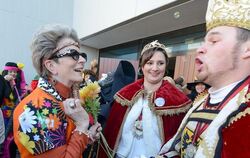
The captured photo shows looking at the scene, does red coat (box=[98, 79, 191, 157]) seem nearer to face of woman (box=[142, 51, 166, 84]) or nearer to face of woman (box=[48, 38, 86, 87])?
face of woman (box=[142, 51, 166, 84])

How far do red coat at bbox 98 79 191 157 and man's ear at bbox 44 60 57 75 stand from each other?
708 mm

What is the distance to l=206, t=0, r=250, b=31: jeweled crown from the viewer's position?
1.08 meters

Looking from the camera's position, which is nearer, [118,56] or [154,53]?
[154,53]

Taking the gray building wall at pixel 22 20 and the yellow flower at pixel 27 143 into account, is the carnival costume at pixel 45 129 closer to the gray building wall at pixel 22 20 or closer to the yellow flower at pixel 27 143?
the yellow flower at pixel 27 143

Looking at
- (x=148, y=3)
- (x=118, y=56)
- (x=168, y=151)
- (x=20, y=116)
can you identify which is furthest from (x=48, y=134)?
(x=118, y=56)

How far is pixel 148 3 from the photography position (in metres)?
4.12

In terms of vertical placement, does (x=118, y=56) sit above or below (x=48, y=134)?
above

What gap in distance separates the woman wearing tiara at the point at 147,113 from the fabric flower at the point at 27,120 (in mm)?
838

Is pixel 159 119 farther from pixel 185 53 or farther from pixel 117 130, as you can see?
pixel 185 53

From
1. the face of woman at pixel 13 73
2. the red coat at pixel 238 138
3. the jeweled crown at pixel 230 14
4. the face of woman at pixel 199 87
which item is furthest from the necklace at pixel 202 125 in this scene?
the face of woman at pixel 13 73

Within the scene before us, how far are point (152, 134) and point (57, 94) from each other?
773 mm

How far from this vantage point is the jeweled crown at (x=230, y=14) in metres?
1.08

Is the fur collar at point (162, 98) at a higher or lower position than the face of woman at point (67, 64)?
lower

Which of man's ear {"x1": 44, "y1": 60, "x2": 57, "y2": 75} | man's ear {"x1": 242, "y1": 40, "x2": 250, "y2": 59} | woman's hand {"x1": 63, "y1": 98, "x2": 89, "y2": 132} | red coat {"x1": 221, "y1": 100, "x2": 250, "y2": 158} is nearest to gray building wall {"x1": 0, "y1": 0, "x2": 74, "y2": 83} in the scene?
man's ear {"x1": 44, "y1": 60, "x2": 57, "y2": 75}
